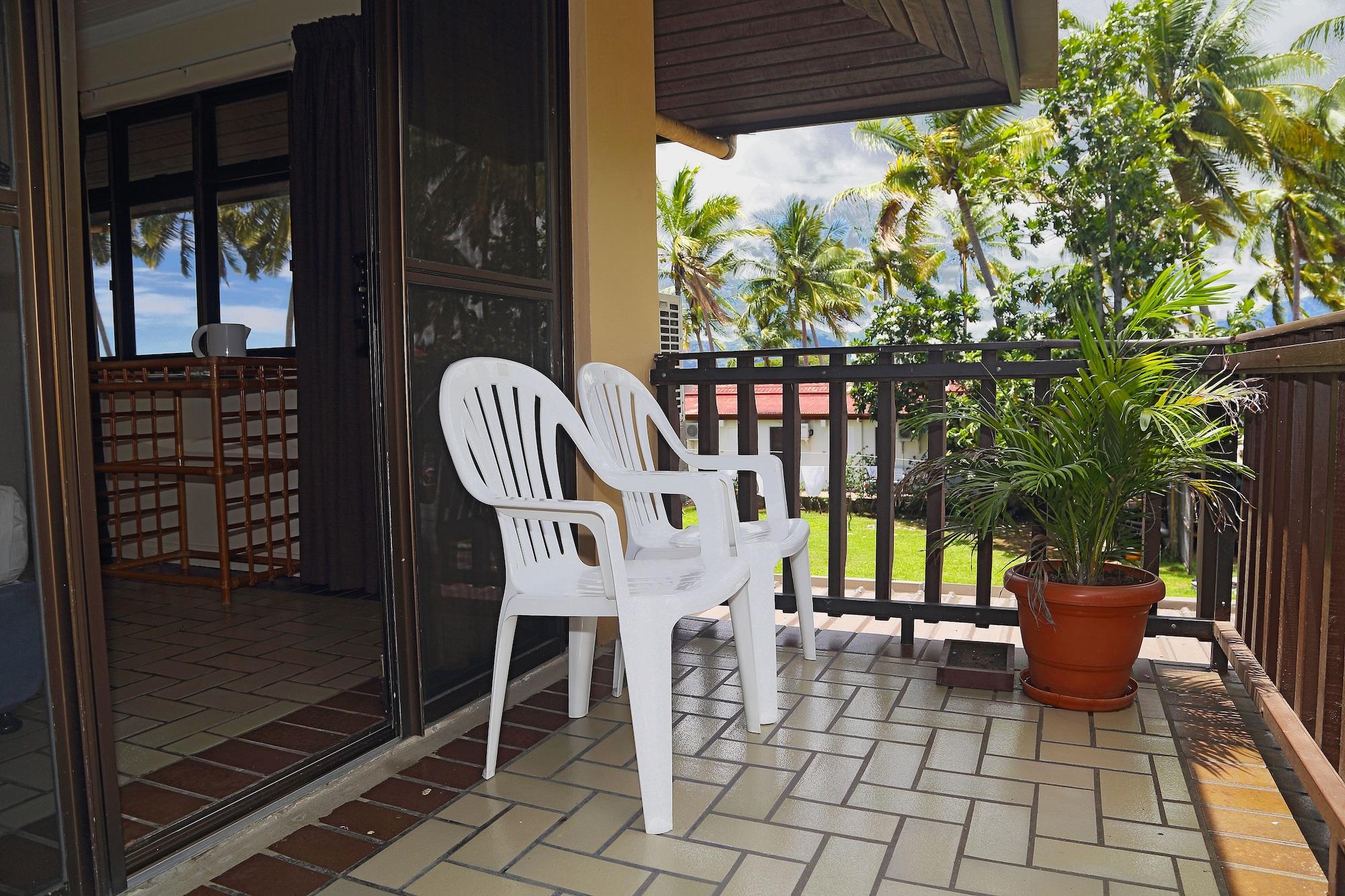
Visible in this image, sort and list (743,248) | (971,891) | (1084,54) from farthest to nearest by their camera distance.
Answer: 1. (743,248)
2. (1084,54)
3. (971,891)

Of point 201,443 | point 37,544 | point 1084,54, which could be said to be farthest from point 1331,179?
point 37,544

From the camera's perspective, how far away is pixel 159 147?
4766 millimetres

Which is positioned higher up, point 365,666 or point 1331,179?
point 1331,179

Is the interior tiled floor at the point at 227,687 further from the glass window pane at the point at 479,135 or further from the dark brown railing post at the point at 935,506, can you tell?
the dark brown railing post at the point at 935,506

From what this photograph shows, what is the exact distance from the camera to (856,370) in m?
3.25

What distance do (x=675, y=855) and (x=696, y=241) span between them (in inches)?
961

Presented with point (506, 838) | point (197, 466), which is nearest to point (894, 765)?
point (506, 838)

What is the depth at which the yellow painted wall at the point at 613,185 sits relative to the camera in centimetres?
319

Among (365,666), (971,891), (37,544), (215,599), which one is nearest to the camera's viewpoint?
(37,544)

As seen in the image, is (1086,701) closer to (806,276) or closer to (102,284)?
(102,284)

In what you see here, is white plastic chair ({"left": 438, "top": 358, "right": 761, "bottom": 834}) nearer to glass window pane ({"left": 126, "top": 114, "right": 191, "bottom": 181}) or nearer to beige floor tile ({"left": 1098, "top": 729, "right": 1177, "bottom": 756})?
beige floor tile ({"left": 1098, "top": 729, "right": 1177, "bottom": 756})

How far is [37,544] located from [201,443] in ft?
10.9

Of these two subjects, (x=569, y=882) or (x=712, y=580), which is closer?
(x=569, y=882)

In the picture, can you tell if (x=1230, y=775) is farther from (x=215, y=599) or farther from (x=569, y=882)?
(x=215, y=599)
